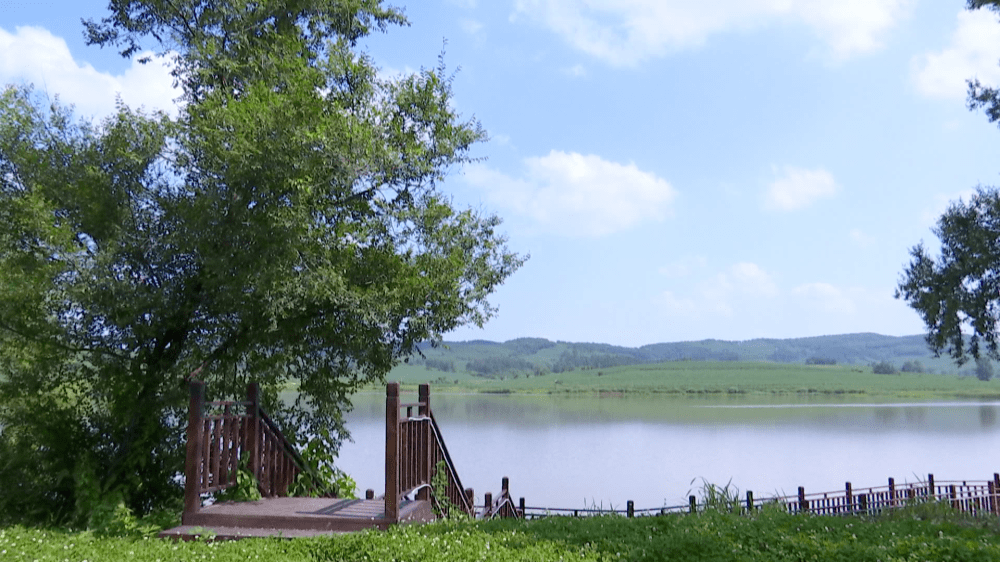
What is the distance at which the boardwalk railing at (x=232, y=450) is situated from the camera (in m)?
9.02

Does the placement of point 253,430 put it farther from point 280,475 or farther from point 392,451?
point 392,451

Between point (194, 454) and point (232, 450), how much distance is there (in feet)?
2.85

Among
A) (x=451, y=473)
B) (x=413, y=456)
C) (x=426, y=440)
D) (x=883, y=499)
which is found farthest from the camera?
(x=883, y=499)

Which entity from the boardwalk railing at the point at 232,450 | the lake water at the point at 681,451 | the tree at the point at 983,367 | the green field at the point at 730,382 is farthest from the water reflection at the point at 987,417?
the boardwalk railing at the point at 232,450

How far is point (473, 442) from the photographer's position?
46344mm

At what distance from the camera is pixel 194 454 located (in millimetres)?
9023

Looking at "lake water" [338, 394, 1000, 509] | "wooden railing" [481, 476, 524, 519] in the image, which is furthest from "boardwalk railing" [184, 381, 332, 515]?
"lake water" [338, 394, 1000, 509]

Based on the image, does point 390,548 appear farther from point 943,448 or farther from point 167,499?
point 943,448

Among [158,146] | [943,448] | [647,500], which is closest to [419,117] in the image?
[158,146]

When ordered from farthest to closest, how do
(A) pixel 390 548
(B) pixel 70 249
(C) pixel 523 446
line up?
(C) pixel 523 446 → (B) pixel 70 249 → (A) pixel 390 548

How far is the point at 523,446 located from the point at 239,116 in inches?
1489

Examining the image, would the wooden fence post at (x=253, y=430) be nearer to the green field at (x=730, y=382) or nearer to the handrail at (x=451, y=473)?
the handrail at (x=451, y=473)

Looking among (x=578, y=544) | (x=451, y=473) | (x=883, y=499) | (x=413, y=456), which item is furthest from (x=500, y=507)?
(x=883, y=499)

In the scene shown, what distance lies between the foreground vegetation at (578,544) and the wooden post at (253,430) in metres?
1.82
